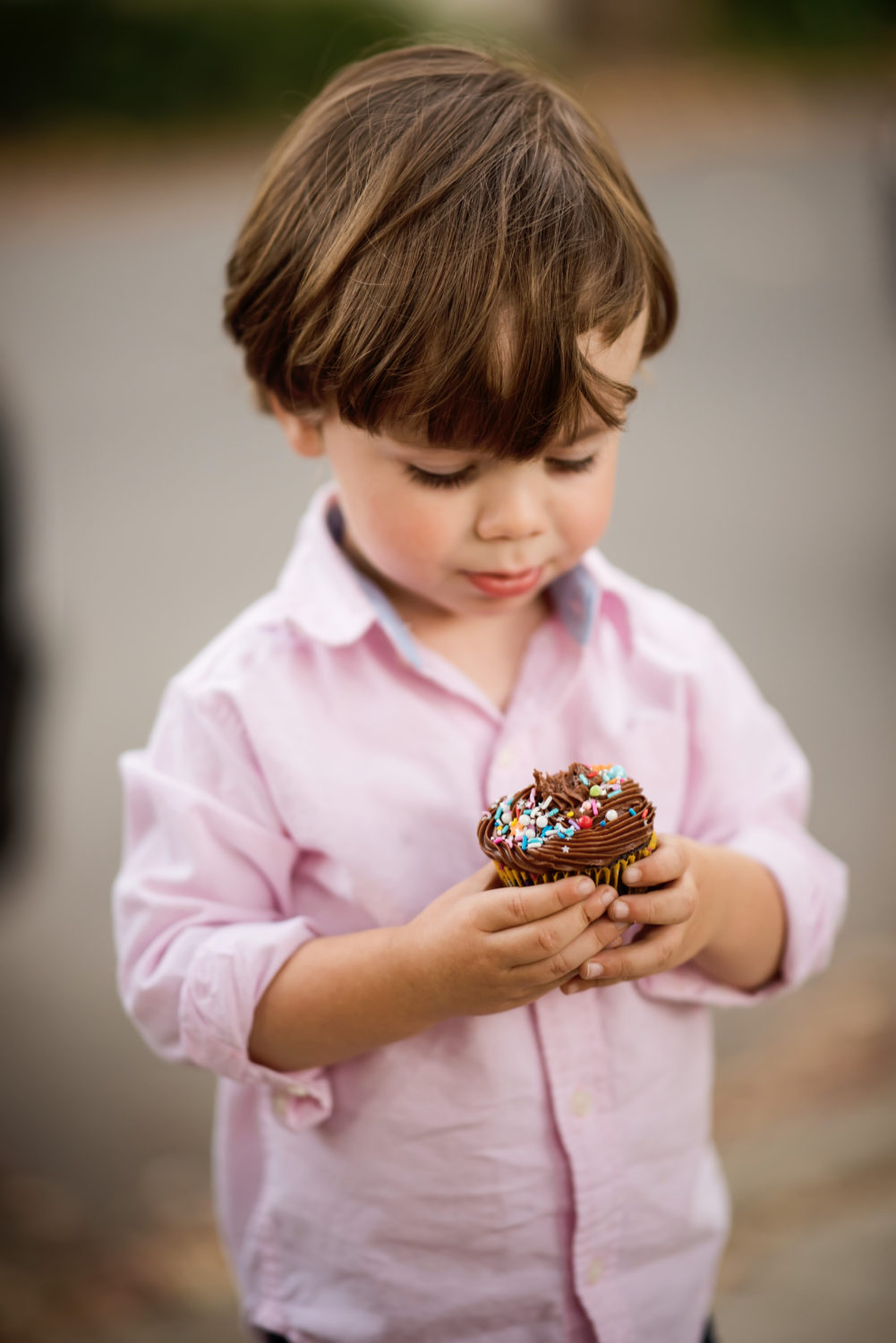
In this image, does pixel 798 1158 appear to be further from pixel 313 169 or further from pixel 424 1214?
pixel 313 169

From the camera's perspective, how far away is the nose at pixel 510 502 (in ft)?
4.09

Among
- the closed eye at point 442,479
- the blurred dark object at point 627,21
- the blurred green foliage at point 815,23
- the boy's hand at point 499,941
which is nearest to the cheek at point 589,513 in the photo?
the closed eye at point 442,479

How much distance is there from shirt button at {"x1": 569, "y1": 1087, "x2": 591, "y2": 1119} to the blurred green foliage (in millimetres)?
13242

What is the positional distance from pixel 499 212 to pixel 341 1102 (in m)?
0.90

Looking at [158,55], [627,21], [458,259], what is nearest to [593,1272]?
[458,259]

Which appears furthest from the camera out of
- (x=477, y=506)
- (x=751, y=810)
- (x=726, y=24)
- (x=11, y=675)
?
(x=726, y=24)

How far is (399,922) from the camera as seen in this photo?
1354 mm

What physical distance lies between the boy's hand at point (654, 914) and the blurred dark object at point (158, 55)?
1207 centimetres

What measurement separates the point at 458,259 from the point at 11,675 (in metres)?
2.55

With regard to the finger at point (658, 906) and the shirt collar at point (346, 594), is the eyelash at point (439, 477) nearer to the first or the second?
the shirt collar at point (346, 594)

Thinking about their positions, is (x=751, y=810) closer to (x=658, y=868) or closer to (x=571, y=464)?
(x=658, y=868)

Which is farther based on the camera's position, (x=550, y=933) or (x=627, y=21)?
(x=627, y=21)

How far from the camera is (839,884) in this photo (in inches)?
60.0

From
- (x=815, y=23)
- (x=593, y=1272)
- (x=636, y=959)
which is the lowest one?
(x=593, y=1272)
